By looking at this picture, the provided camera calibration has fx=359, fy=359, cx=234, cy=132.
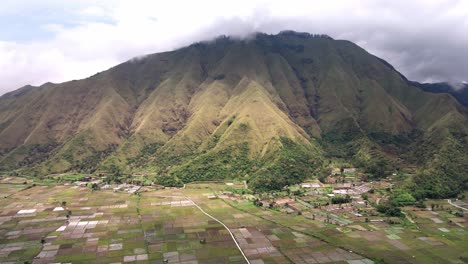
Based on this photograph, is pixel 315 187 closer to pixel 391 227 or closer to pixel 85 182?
pixel 391 227

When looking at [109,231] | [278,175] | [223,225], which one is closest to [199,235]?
[223,225]

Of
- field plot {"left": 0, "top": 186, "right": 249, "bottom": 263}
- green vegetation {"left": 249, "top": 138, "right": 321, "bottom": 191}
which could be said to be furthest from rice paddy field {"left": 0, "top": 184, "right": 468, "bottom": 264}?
green vegetation {"left": 249, "top": 138, "right": 321, "bottom": 191}

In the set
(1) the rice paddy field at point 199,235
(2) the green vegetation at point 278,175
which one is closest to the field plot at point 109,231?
(1) the rice paddy field at point 199,235

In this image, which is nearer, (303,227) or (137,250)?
(137,250)

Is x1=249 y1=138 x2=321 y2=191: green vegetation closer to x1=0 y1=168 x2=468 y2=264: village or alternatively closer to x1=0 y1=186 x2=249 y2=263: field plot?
x1=0 y1=168 x2=468 y2=264: village

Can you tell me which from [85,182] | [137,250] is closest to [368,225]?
[137,250]

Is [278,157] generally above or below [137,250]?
above

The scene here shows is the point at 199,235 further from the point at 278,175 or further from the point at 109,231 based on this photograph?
the point at 278,175

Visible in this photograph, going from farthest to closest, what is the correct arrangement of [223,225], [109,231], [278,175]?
[278,175] < [223,225] < [109,231]

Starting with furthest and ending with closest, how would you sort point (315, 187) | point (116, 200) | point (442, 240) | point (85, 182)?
point (85, 182) → point (315, 187) → point (116, 200) → point (442, 240)
